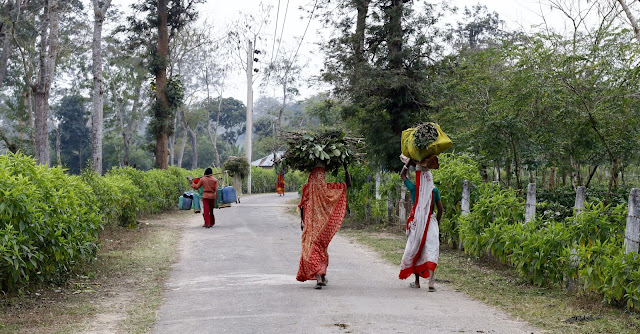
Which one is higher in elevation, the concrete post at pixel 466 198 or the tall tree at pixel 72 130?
the tall tree at pixel 72 130

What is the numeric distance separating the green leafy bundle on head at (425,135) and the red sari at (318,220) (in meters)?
1.25

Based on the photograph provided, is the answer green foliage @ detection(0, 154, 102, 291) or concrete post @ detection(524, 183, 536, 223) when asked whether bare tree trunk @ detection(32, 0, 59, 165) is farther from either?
concrete post @ detection(524, 183, 536, 223)

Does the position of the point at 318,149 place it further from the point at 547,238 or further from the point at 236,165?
the point at 236,165

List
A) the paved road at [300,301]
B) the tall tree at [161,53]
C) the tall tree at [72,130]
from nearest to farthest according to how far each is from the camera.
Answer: the paved road at [300,301] < the tall tree at [161,53] < the tall tree at [72,130]

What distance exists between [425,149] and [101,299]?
4620mm

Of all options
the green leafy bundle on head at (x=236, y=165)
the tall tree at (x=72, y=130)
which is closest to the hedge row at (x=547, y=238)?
the green leafy bundle on head at (x=236, y=165)

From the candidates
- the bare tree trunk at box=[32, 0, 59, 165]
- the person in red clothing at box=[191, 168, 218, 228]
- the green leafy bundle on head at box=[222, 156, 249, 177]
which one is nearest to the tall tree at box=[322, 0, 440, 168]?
the person in red clothing at box=[191, 168, 218, 228]

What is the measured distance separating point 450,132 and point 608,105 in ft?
18.6

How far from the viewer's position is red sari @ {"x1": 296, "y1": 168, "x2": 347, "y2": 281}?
28.3ft

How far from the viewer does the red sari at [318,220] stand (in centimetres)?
864

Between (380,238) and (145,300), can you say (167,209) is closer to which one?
(380,238)

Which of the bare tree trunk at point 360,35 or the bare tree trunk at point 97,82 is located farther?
the bare tree trunk at point 97,82

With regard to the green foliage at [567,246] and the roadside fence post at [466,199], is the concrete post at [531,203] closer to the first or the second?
the green foliage at [567,246]

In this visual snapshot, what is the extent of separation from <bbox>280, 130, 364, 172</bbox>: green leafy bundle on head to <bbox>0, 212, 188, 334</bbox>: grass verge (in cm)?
263
